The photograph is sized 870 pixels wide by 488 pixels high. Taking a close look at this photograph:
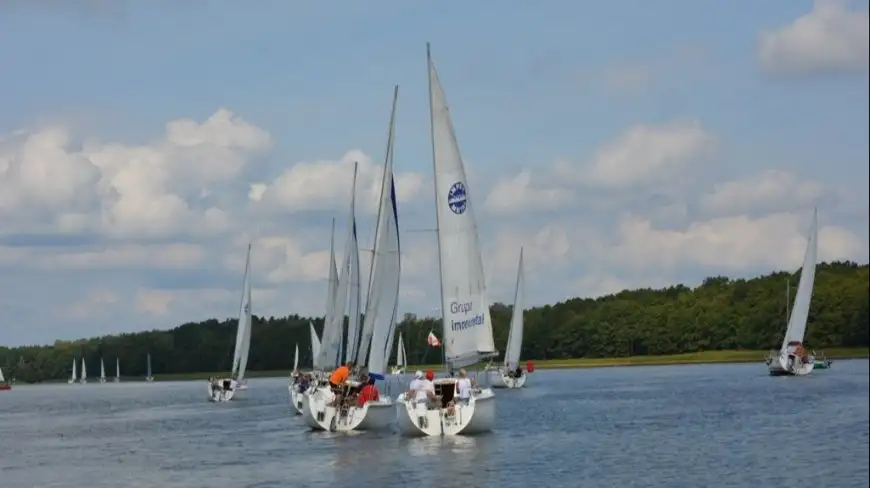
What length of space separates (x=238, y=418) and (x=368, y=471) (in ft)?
117

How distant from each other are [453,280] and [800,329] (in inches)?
2623

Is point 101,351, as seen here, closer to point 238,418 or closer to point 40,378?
point 40,378

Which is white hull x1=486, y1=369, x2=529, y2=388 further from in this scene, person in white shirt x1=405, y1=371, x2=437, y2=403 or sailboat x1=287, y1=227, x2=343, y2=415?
person in white shirt x1=405, y1=371, x2=437, y2=403

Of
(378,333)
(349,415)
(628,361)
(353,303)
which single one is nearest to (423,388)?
(349,415)

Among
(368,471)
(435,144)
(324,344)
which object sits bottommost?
(368,471)

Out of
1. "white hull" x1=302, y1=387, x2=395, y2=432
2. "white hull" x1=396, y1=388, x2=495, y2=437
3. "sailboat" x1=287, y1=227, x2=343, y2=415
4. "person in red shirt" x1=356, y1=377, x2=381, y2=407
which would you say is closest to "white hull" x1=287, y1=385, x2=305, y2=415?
"sailboat" x1=287, y1=227, x2=343, y2=415

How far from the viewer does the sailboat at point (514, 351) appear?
106m

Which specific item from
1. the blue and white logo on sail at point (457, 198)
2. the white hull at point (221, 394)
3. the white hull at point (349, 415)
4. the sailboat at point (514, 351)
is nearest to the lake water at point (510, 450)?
the white hull at point (349, 415)

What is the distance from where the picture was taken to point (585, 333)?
192250 mm

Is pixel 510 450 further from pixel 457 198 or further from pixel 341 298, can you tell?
pixel 341 298

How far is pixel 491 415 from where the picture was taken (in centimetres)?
4897

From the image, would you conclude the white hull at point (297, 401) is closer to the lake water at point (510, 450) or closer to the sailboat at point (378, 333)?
the lake water at point (510, 450)

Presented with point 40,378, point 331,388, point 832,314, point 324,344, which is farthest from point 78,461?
point 40,378

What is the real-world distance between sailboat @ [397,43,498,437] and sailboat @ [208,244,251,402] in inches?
1980
